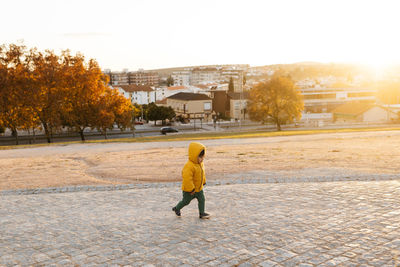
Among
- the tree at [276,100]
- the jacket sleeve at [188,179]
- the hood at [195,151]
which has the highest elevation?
the tree at [276,100]

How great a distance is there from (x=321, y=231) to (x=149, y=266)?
3348mm

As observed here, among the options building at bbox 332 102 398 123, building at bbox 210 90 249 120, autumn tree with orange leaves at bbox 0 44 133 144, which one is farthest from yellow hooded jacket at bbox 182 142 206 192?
building at bbox 210 90 249 120

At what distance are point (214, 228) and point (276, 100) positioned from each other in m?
50.8

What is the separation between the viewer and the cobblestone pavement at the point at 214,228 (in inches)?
244

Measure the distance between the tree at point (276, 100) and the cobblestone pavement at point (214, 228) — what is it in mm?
45506

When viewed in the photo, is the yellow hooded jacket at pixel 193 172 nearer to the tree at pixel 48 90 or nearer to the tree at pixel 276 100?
the tree at pixel 48 90

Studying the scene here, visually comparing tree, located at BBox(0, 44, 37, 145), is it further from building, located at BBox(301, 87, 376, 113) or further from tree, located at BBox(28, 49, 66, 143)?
building, located at BBox(301, 87, 376, 113)

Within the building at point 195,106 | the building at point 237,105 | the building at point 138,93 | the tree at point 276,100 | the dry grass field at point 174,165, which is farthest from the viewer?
the building at point 138,93

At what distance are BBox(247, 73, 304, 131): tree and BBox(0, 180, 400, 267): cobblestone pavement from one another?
4551 centimetres

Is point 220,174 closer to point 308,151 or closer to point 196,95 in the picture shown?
point 308,151

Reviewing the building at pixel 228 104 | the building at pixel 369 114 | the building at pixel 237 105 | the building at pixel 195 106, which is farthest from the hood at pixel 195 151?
the building at pixel 228 104

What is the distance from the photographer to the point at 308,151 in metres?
19.4

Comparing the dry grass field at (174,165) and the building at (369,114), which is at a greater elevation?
the building at (369,114)

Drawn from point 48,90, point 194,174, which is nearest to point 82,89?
point 48,90
